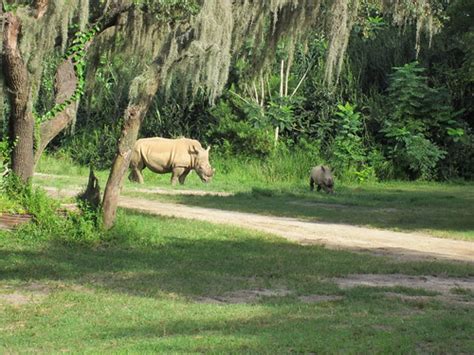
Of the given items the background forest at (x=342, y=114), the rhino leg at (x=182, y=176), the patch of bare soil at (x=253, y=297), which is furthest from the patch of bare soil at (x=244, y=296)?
the background forest at (x=342, y=114)

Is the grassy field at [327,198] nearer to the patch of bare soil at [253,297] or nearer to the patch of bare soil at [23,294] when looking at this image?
the patch of bare soil at [253,297]

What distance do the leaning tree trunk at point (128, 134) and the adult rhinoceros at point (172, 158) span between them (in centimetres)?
1104

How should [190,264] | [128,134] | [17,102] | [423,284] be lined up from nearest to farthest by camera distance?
[423,284], [190,264], [128,134], [17,102]

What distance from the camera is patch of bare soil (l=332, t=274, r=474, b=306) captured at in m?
10.1

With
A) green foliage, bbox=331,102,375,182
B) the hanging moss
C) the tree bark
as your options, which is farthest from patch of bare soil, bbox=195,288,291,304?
green foliage, bbox=331,102,375,182

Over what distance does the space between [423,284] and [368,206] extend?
392 inches

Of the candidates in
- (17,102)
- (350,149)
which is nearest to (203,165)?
(350,149)

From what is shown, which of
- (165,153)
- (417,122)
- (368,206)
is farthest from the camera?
(417,122)

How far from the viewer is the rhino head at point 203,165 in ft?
83.0

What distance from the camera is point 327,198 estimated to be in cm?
2239

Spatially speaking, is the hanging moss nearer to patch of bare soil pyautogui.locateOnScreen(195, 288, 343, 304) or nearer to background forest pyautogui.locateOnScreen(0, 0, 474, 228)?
background forest pyautogui.locateOnScreen(0, 0, 474, 228)

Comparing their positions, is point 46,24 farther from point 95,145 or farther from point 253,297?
point 95,145

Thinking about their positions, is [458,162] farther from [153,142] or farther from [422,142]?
[153,142]

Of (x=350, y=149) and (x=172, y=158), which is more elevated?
(x=350, y=149)
